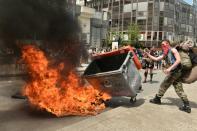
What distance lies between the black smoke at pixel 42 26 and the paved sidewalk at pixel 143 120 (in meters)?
2.10

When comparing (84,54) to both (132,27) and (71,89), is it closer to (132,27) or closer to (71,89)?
(71,89)

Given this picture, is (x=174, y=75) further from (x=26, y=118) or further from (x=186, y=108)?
(x=26, y=118)

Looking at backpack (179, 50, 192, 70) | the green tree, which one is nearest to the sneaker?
backpack (179, 50, 192, 70)

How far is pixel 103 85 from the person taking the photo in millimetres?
7863

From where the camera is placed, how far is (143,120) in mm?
6305

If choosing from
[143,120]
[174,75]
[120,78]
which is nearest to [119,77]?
[120,78]

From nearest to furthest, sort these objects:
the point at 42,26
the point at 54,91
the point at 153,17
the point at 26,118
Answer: the point at 26,118, the point at 54,91, the point at 42,26, the point at 153,17

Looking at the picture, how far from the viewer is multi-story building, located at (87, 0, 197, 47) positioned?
2477 inches

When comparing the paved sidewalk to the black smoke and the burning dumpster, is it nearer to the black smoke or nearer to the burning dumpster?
the burning dumpster

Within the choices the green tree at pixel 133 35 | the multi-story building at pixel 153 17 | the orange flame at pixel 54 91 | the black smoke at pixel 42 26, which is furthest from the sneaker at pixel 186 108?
the multi-story building at pixel 153 17

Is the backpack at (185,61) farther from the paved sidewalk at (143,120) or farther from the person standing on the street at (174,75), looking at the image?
the paved sidewalk at (143,120)

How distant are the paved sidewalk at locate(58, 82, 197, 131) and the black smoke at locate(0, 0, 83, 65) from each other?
82.8 inches

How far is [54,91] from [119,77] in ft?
4.77

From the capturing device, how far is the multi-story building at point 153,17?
62.9 metres
